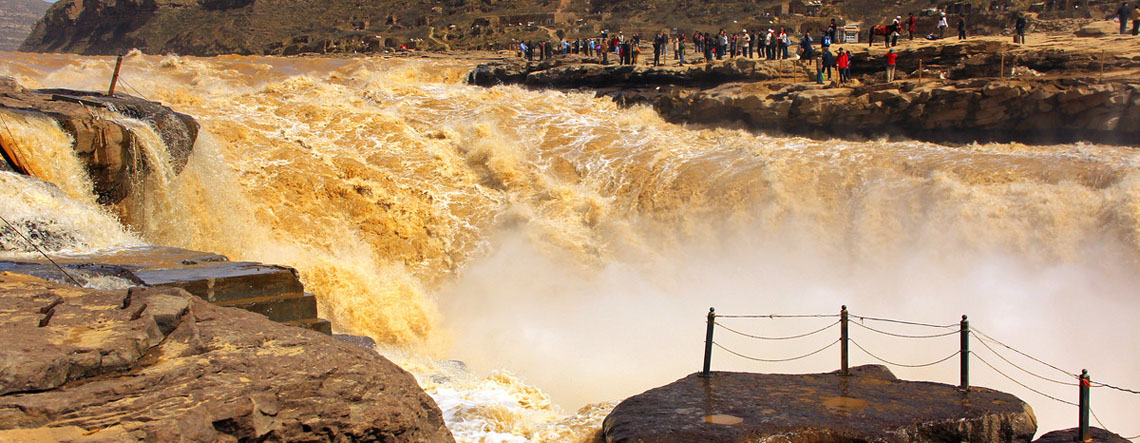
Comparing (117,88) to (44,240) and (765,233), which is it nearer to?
(44,240)

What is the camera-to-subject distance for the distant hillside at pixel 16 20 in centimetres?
7962

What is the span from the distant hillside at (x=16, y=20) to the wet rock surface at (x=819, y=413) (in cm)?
8530

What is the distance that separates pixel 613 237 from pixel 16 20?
87.9 meters

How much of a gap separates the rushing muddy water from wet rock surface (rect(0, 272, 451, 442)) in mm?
2581

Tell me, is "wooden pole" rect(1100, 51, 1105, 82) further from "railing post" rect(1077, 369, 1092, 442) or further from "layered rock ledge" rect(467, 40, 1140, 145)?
"railing post" rect(1077, 369, 1092, 442)

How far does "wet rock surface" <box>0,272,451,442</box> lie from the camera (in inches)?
174

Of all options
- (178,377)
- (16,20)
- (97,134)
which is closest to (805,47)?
(97,134)

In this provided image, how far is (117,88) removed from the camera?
19.7 m

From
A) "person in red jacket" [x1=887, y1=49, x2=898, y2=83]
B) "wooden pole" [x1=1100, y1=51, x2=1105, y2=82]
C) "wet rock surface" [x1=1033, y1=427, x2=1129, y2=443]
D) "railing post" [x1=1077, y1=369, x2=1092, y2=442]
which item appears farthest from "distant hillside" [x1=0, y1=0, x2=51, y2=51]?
"railing post" [x1=1077, y1=369, x2=1092, y2=442]

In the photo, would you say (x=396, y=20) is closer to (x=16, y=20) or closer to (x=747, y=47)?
(x=747, y=47)

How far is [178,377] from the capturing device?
491 cm

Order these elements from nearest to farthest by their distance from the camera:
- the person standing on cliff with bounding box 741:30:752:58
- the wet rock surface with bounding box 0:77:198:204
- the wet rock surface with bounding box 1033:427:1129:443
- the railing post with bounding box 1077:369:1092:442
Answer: the railing post with bounding box 1077:369:1092:442
the wet rock surface with bounding box 1033:427:1129:443
the wet rock surface with bounding box 0:77:198:204
the person standing on cliff with bounding box 741:30:752:58

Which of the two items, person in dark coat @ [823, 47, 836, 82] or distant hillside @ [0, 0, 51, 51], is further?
distant hillside @ [0, 0, 51, 51]

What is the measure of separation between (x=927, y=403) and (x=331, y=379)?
4633 millimetres
